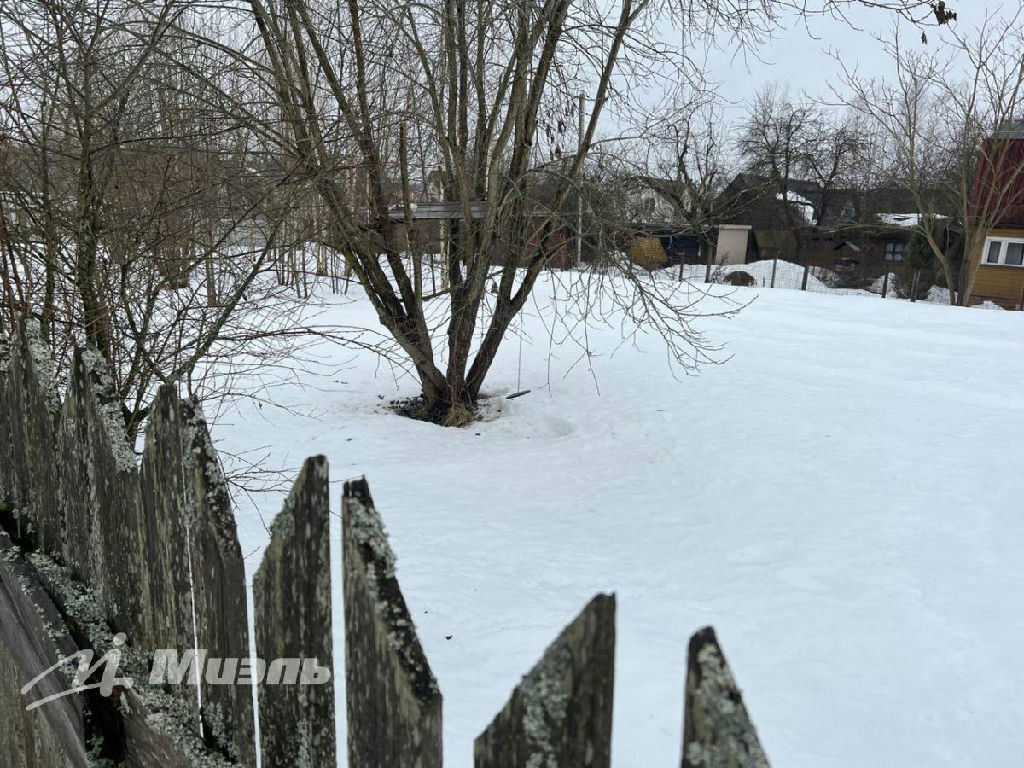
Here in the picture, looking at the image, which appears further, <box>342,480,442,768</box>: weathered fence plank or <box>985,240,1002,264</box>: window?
<box>985,240,1002,264</box>: window

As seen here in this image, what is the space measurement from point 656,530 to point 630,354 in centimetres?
561

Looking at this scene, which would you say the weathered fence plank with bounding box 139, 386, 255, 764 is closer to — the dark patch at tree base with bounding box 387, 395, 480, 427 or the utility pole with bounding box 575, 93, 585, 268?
the utility pole with bounding box 575, 93, 585, 268

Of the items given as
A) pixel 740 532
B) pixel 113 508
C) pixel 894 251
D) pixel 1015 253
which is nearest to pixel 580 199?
pixel 740 532

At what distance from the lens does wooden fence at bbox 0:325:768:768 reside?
0.71 meters

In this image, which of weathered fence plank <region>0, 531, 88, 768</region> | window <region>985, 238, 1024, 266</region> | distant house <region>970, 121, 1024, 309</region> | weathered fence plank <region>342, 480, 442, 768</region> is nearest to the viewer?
weathered fence plank <region>342, 480, 442, 768</region>

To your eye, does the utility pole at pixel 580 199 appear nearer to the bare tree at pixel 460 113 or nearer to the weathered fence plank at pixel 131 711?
the bare tree at pixel 460 113

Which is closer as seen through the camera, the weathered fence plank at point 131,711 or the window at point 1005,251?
the weathered fence plank at point 131,711

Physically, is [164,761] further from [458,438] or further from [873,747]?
[458,438]

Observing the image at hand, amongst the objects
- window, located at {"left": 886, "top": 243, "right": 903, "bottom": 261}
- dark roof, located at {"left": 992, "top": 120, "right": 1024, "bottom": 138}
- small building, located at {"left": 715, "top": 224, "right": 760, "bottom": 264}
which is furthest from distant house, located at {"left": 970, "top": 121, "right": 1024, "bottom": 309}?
small building, located at {"left": 715, "top": 224, "right": 760, "bottom": 264}

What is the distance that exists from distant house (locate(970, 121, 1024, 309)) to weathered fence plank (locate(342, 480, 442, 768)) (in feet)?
96.5

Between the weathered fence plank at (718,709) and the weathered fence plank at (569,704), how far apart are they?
0.08 meters

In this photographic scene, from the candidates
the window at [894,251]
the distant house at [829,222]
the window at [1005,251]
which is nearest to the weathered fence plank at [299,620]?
the window at [1005,251]

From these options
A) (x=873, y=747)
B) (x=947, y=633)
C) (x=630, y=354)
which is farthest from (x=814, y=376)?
(x=873, y=747)

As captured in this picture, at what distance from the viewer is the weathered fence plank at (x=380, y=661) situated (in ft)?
2.72
